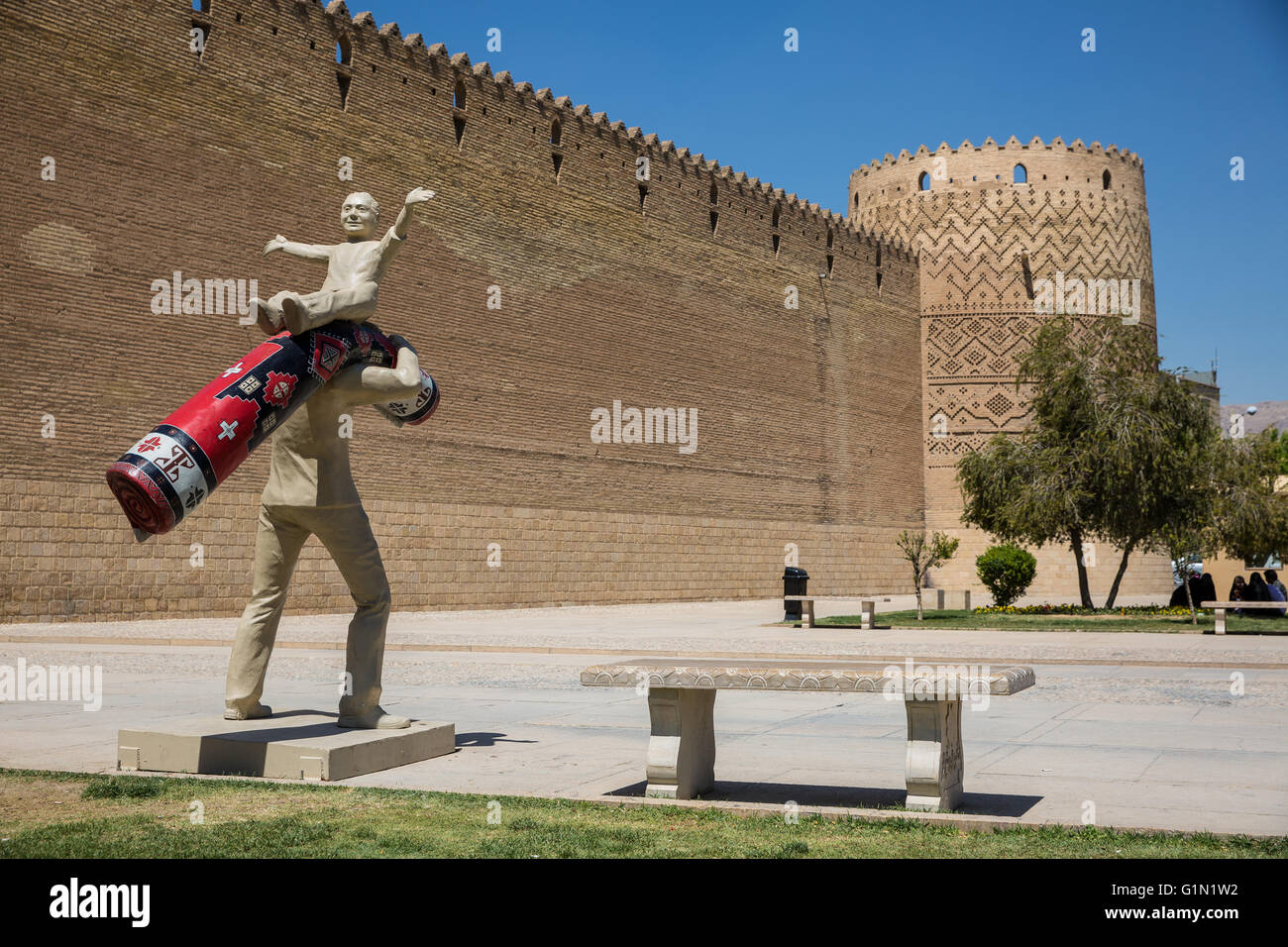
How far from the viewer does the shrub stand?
25.0 m

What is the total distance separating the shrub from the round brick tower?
33.2 feet

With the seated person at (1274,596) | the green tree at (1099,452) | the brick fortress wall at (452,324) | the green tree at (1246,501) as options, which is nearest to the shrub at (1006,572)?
the green tree at (1099,452)

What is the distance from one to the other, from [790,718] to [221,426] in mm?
4359

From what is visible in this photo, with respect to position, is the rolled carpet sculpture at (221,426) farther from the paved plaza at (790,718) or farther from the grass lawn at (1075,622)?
the grass lawn at (1075,622)

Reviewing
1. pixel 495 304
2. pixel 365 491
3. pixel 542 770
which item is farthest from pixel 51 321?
pixel 542 770

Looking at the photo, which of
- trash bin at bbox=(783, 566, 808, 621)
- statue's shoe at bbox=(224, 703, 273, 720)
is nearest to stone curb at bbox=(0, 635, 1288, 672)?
statue's shoe at bbox=(224, 703, 273, 720)

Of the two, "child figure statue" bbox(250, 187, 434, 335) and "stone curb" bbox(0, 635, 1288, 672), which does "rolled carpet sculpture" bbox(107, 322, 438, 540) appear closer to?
"child figure statue" bbox(250, 187, 434, 335)

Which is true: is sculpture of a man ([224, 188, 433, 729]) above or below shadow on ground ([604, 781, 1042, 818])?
above

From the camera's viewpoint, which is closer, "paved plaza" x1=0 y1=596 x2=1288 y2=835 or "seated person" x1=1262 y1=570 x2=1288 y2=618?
"paved plaza" x1=0 y1=596 x2=1288 y2=835

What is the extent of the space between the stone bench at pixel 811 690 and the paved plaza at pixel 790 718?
0.17 meters

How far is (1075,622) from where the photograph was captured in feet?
65.0

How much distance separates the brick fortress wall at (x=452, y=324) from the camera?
16938 millimetres

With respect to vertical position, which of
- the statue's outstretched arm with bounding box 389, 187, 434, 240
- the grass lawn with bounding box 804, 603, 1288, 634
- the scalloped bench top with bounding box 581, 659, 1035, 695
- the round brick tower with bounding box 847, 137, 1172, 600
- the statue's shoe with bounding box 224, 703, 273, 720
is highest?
the round brick tower with bounding box 847, 137, 1172, 600

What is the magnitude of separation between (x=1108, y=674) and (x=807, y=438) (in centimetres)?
2098
